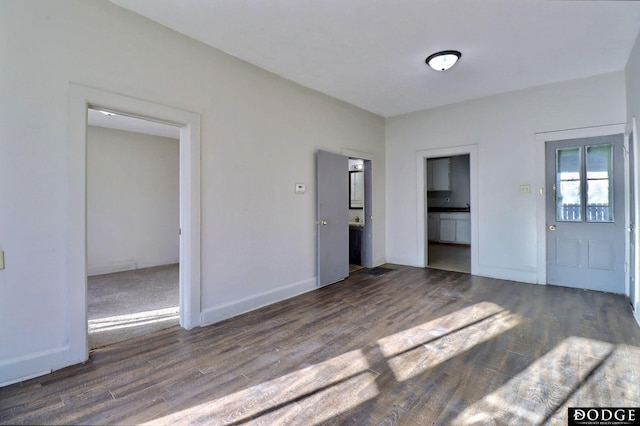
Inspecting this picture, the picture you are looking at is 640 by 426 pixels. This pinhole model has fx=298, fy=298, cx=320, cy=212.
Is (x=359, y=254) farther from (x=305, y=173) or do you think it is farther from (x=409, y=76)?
(x=409, y=76)

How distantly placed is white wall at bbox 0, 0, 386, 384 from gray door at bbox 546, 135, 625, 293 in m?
3.43

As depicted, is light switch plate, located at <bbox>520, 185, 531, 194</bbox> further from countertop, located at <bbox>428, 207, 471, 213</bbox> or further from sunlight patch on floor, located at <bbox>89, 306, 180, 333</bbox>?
sunlight patch on floor, located at <bbox>89, 306, 180, 333</bbox>

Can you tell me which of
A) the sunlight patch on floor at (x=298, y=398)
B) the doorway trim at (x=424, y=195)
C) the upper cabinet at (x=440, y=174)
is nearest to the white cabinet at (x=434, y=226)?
the upper cabinet at (x=440, y=174)

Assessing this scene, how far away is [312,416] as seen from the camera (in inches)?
69.7

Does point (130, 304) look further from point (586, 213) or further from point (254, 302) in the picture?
point (586, 213)

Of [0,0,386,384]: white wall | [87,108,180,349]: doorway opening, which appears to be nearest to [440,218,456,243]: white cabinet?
[0,0,386,384]: white wall

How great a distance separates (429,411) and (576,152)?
4.39 metres

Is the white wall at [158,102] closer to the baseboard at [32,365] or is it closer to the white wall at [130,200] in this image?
the baseboard at [32,365]

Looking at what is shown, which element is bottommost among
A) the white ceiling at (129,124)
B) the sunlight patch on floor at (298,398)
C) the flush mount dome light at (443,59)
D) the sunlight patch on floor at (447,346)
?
the sunlight patch on floor at (298,398)

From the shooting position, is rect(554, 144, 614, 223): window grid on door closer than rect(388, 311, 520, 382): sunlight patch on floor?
No

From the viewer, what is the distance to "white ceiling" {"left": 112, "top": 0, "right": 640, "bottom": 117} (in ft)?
8.48

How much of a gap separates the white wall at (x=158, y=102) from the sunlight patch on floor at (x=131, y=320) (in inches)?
24.1

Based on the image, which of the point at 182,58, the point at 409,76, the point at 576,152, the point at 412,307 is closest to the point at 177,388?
the point at 412,307

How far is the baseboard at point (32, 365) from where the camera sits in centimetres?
207
